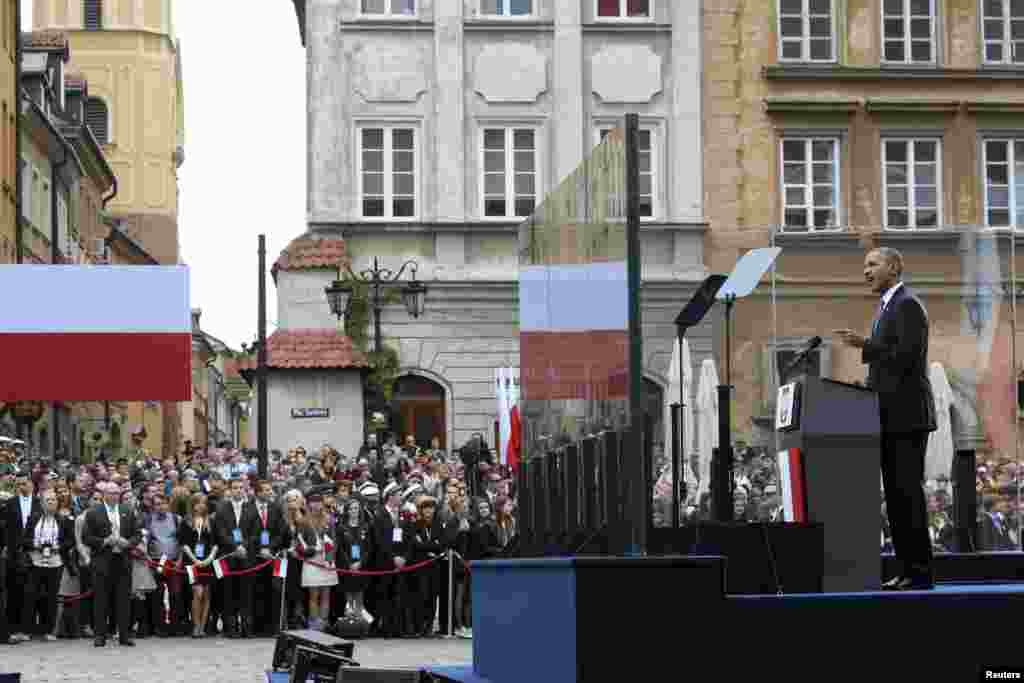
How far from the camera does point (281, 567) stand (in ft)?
94.0

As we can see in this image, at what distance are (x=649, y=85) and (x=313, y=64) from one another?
7272 millimetres

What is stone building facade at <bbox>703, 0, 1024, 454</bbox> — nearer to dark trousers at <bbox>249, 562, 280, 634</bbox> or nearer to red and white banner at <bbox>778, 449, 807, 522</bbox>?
dark trousers at <bbox>249, 562, 280, 634</bbox>

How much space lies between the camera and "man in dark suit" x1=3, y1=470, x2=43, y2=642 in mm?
27844

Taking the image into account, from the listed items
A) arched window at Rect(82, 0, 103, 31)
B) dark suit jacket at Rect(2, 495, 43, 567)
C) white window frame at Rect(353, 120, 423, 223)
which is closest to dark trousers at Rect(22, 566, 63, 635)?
dark suit jacket at Rect(2, 495, 43, 567)

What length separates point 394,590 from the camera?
29.2 metres

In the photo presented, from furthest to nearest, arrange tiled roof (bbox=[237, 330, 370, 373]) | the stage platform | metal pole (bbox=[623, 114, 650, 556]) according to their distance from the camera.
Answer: tiled roof (bbox=[237, 330, 370, 373]) < metal pole (bbox=[623, 114, 650, 556]) < the stage platform

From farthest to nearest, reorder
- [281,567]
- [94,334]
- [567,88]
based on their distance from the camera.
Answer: [567,88] → [281,567] → [94,334]

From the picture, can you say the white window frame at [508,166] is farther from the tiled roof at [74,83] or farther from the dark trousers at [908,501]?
the tiled roof at [74,83]

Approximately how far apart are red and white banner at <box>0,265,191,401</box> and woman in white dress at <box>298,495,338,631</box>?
19.5 ft

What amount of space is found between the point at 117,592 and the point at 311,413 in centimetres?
1955

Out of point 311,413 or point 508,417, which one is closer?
point 508,417

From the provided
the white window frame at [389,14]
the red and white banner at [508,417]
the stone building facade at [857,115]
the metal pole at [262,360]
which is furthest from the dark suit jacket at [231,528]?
the white window frame at [389,14]

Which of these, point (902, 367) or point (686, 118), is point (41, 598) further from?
point (686, 118)

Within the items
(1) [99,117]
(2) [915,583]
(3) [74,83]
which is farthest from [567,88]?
(1) [99,117]
